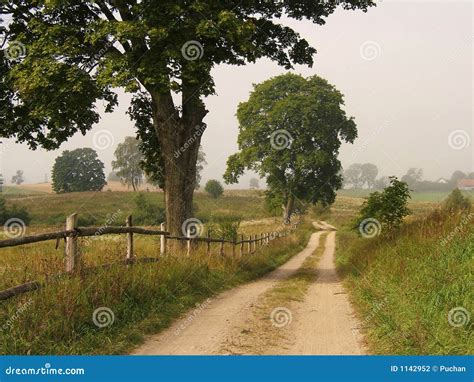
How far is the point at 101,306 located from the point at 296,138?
3756cm

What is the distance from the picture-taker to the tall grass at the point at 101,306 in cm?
600

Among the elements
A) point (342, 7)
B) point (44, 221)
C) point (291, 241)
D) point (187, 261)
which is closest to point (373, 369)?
point (187, 261)

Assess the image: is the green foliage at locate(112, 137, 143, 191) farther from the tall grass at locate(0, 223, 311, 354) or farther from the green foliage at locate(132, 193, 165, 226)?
the tall grass at locate(0, 223, 311, 354)

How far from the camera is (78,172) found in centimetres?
9581

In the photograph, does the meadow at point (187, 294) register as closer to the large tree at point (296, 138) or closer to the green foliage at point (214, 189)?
the large tree at point (296, 138)

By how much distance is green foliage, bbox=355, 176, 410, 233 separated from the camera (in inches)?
569

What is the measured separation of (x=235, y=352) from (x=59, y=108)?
9451mm

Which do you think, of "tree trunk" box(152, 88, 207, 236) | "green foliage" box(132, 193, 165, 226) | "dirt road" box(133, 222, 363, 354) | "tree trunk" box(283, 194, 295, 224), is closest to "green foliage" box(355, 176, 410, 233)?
"dirt road" box(133, 222, 363, 354)

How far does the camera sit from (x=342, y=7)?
52.8ft

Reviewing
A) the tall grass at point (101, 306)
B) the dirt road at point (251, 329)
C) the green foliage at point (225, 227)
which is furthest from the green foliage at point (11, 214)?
the dirt road at point (251, 329)

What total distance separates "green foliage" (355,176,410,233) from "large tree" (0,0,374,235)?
6.19 meters

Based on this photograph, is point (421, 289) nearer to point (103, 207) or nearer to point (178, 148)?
point (178, 148)

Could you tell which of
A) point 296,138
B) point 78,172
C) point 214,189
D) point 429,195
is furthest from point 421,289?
point 78,172

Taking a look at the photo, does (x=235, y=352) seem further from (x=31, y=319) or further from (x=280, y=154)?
(x=280, y=154)
